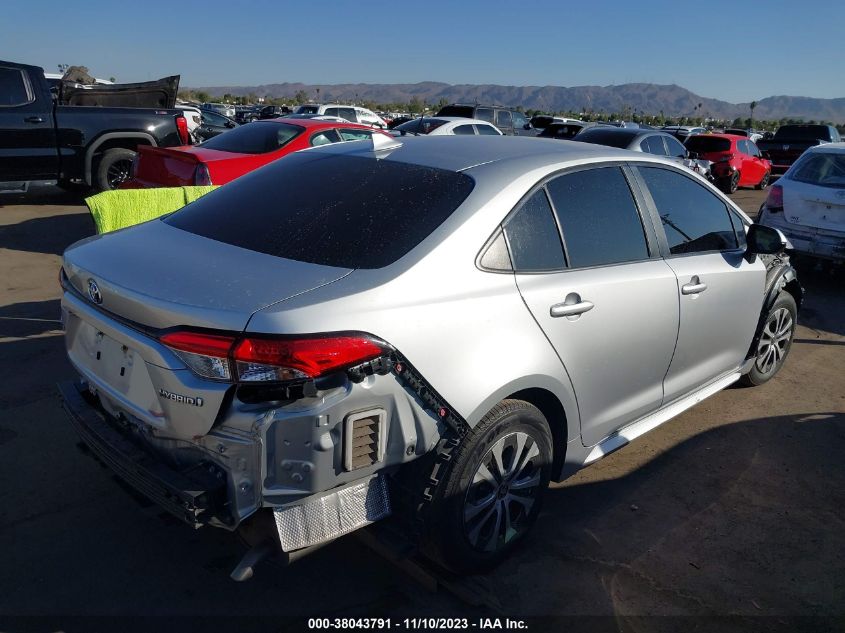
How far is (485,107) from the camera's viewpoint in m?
19.9

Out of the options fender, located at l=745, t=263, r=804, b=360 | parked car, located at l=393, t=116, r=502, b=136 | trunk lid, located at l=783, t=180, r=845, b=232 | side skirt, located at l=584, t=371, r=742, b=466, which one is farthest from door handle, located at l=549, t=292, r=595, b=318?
parked car, located at l=393, t=116, r=502, b=136

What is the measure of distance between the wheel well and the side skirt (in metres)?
0.21

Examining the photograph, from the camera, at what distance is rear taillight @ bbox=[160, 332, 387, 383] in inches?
86.8

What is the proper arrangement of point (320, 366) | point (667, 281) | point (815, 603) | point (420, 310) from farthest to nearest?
point (667, 281) < point (815, 603) < point (420, 310) < point (320, 366)

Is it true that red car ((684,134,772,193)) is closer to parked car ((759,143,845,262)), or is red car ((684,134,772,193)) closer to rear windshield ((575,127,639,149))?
rear windshield ((575,127,639,149))

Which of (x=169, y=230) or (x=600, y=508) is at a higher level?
(x=169, y=230)

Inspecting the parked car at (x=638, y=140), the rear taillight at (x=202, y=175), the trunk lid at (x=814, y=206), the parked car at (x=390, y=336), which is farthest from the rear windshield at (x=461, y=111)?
the parked car at (x=390, y=336)

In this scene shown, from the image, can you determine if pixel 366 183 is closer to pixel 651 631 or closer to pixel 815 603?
pixel 651 631

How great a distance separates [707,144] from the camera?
17969 millimetres

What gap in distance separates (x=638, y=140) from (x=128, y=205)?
980cm

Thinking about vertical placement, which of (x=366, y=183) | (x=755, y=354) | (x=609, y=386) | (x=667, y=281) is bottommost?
(x=755, y=354)

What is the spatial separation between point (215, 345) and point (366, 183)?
3.98 ft

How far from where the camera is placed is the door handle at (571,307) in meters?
2.95

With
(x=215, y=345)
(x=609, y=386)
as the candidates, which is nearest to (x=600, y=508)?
(x=609, y=386)
